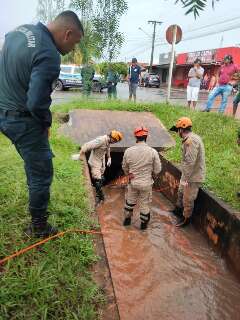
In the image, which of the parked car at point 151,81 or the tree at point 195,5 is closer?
the tree at point 195,5

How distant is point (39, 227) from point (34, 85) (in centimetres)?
150

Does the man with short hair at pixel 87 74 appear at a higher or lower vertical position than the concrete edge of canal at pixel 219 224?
higher

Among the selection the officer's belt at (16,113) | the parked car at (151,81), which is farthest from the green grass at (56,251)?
the parked car at (151,81)

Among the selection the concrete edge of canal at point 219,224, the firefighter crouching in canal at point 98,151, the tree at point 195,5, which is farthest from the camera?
the firefighter crouching in canal at point 98,151

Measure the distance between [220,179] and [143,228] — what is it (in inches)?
69.8

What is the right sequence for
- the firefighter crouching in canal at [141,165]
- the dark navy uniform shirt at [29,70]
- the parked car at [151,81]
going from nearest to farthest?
the dark navy uniform shirt at [29,70] → the firefighter crouching in canal at [141,165] → the parked car at [151,81]

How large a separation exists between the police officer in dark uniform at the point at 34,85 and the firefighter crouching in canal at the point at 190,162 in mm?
3194

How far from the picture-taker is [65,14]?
10.0 feet

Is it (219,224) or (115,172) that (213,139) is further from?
(219,224)

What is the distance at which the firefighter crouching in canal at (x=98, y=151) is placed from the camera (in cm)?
710

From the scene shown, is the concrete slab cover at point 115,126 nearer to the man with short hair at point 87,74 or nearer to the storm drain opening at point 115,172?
the storm drain opening at point 115,172

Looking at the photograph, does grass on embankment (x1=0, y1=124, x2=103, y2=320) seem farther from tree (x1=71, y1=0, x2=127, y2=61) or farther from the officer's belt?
tree (x1=71, y1=0, x2=127, y2=61)

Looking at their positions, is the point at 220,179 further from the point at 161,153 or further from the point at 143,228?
the point at 161,153

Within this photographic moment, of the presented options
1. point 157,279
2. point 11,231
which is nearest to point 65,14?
point 11,231
